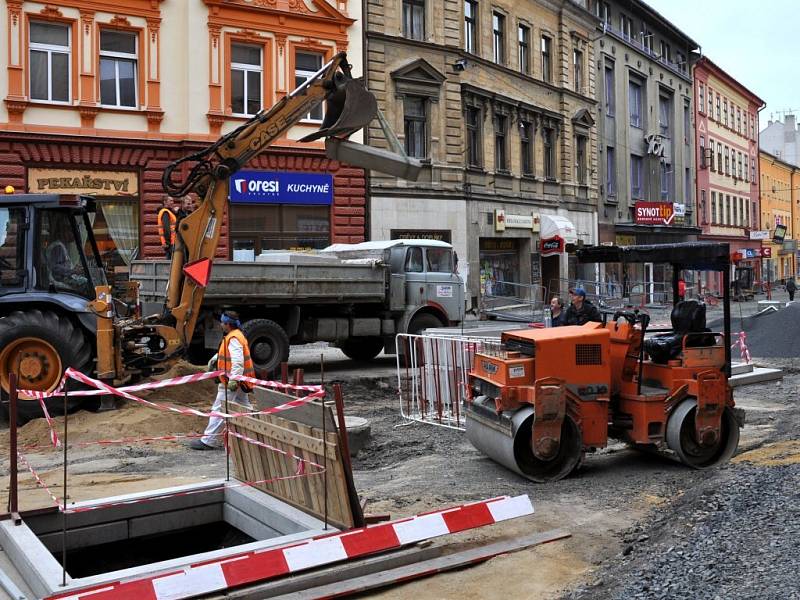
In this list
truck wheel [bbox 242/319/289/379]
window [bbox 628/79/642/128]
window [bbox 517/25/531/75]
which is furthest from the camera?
window [bbox 628/79/642/128]

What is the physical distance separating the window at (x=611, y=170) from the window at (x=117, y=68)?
961 inches

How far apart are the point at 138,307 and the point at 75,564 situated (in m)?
6.73

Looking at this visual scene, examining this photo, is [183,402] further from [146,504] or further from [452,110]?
[452,110]

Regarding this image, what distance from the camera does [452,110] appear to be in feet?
91.5

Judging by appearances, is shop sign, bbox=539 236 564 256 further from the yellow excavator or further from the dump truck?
the yellow excavator

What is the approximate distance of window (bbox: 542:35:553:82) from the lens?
3388cm

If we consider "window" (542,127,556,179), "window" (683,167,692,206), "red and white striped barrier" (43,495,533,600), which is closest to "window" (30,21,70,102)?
"red and white striped barrier" (43,495,533,600)

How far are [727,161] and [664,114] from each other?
13.5m

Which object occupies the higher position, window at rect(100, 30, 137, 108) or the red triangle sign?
window at rect(100, 30, 137, 108)

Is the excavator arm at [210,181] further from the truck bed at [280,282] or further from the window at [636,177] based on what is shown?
the window at [636,177]

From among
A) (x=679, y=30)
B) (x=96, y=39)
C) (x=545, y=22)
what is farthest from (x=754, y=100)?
(x=96, y=39)

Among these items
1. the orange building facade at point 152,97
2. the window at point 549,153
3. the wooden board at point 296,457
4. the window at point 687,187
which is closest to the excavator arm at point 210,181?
the wooden board at point 296,457

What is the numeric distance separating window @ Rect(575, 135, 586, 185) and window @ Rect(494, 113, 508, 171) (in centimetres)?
626

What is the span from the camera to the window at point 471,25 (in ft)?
95.7
